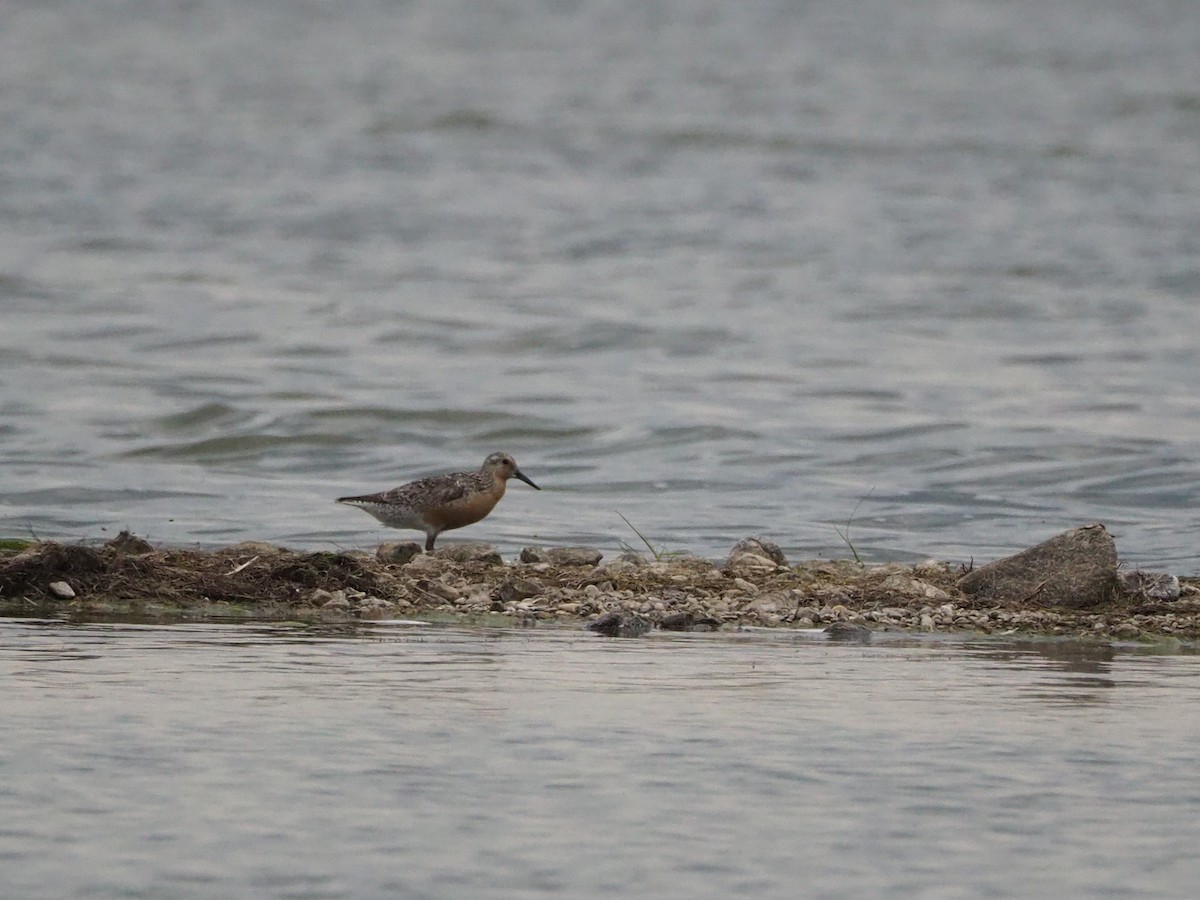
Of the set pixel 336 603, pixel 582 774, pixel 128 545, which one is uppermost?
pixel 128 545

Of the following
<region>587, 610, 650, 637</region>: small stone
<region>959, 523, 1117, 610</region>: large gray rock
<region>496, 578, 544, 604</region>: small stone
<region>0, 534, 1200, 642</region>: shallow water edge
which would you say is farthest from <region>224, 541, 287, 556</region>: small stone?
<region>959, 523, 1117, 610</region>: large gray rock

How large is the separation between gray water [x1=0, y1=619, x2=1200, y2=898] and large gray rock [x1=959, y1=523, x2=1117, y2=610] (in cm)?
193

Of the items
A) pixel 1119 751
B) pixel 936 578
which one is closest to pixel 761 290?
pixel 936 578

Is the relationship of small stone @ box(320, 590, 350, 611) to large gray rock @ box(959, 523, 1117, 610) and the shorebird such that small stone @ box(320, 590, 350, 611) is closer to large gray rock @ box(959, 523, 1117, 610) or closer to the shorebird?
the shorebird

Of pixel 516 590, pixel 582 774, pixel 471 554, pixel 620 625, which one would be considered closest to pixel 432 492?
pixel 471 554

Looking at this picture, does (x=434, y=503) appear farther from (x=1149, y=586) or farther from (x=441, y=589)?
(x=1149, y=586)

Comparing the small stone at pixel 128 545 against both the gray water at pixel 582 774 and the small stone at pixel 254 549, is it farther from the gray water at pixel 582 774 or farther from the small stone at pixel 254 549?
the gray water at pixel 582 774

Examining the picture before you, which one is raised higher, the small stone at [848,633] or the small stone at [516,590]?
the small stone at [516,590]

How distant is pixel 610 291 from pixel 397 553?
801 inches

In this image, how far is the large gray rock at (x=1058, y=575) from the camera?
1117cm

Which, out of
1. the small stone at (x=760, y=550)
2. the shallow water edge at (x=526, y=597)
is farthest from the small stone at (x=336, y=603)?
the small stone at (x=760, y=550)

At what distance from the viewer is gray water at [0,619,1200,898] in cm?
534

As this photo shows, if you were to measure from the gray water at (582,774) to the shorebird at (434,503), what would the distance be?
4.86 meters

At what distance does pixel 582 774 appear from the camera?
6422 mm
